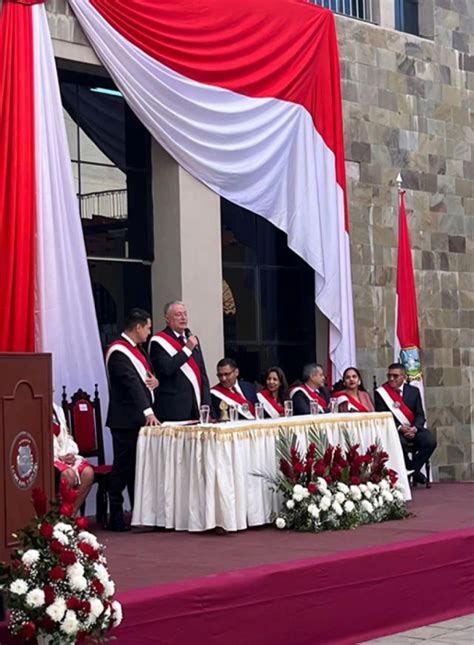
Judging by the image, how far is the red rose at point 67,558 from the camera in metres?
4.91

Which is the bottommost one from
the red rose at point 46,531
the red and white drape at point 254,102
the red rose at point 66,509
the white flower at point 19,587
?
the white flower at point 19,587

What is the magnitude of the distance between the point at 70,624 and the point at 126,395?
422 centimetres

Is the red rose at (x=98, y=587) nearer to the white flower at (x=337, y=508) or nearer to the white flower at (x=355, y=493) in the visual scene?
the white flower at (x=337, y=508)

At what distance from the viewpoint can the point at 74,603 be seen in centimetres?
484

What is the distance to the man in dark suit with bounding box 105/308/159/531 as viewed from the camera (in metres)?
8.94

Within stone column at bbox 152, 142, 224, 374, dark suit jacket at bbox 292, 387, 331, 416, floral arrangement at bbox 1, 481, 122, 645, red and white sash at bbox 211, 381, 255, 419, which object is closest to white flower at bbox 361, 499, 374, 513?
red and white sash at bbox 211, 381, 255, 419

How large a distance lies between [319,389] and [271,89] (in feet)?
9.88

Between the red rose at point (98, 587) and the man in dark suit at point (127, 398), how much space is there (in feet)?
12.8

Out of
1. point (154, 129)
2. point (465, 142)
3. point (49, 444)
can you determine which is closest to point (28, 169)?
point (154, 129)

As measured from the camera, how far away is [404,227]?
13.6 m

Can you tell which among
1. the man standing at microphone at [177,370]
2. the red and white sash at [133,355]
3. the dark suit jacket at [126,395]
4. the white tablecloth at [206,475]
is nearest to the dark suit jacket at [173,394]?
the man standing at microphone at [177,370]

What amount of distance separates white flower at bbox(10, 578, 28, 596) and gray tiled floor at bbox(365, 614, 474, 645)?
245cm

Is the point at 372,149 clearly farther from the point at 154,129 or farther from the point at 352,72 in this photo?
the point at 154,129

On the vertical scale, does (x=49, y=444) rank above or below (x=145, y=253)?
below
